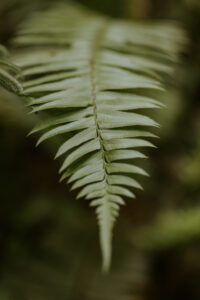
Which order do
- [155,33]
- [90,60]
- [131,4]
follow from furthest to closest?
[131,4] < [155,33] < [90,60]

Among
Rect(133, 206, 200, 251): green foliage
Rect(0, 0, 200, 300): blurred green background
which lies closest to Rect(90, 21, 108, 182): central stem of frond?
Rect(0, 0, 200, 300): blurred green background

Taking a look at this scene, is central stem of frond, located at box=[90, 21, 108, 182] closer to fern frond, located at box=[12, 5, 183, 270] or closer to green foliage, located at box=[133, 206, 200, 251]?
fern frond, located at box=[12, 5, 183, 270]

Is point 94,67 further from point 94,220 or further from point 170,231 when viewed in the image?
point 94,220

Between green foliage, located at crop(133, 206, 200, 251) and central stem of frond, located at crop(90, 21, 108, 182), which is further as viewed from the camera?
green foliage, located at crop(133, 206, 200, 251)

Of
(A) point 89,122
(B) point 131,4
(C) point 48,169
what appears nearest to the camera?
(A) point 89,122

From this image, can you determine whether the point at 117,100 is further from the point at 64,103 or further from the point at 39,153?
the point at 39,153

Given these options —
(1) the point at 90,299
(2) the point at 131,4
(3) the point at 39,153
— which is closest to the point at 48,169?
(3) the point at 39,153

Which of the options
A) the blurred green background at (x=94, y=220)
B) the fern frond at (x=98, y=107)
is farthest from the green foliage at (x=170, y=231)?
the fern frond at (x=98, y=107)

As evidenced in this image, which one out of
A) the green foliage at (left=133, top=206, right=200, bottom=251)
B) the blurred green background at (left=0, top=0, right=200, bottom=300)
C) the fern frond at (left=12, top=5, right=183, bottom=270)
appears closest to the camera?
the fern frond at (left=12, top=5, right=183, bottom=270)

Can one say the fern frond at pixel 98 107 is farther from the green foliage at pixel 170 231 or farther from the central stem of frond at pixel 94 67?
the green foliage at pixel 170 231
